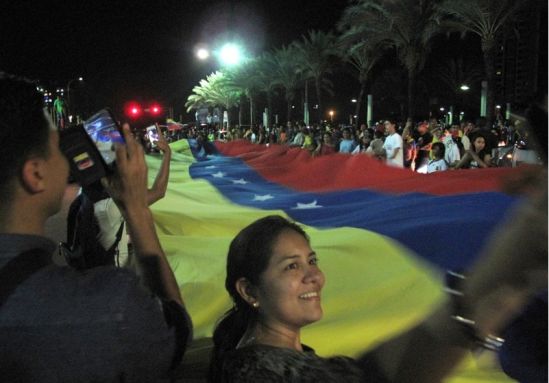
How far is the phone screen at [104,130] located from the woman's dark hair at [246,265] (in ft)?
1.67

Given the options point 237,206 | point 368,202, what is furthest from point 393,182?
point 237,206

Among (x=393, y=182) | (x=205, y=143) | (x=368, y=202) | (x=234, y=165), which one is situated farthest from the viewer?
(x=205, y=143)

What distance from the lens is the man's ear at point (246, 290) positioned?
198 cm

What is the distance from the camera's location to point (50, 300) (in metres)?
1.30

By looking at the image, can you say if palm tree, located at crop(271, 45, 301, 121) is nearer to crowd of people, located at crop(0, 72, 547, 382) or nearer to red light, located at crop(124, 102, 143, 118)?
red light, located at crop(124, 102, 143, 118)

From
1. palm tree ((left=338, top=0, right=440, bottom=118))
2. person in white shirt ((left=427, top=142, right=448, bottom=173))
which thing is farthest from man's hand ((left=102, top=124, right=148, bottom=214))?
palm tree ((left=338, top=0, right=440, bottom=118))

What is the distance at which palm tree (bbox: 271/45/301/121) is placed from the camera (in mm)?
34906

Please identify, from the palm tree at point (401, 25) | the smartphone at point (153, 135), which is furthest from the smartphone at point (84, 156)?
the palm tree at point (401, 25)

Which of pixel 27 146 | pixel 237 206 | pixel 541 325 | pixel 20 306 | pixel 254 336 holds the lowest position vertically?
pixel 237 206

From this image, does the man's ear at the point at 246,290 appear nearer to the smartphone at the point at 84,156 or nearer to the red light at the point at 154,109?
the smartphone at the point at 84,156

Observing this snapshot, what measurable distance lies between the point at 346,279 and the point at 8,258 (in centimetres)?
357

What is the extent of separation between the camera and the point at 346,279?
15.3 feet

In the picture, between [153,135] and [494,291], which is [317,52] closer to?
[153,135]

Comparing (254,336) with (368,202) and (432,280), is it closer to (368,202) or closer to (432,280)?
(432,280)
